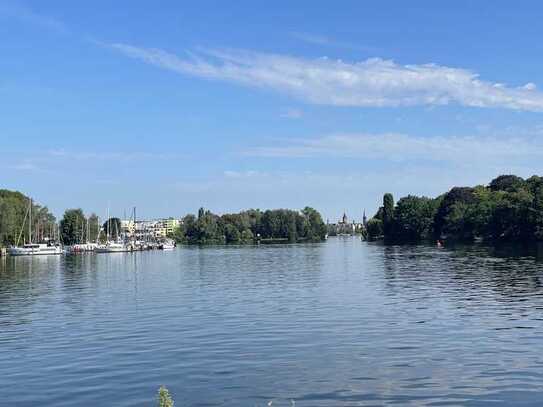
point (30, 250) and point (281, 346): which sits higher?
point (30, 250)

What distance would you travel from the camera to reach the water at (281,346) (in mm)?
22031

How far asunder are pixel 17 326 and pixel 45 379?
15.0 meters

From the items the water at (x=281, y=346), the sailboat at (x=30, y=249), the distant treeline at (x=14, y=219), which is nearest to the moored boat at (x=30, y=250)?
the sailboat at (x=30, y=249)

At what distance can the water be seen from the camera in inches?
867

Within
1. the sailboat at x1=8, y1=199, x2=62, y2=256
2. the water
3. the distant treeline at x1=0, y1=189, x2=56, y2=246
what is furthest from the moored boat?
the water

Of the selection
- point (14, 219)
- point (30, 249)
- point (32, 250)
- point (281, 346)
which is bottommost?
point (281, 346)

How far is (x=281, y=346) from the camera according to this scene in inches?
1179

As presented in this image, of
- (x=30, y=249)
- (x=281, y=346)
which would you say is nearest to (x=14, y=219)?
(x=30, y=249)

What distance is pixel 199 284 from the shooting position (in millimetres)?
66125

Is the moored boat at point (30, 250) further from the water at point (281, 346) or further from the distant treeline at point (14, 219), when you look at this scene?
the water at point (281, 346)

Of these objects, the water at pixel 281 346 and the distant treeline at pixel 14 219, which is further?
the distant treeline at pixel 14 219

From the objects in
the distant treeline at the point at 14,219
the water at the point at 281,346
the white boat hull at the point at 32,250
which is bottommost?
the water at the point at 281,346

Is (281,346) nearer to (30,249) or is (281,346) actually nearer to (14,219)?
(30,249)

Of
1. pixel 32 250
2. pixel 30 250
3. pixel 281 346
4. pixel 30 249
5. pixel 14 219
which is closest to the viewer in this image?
pixel 281 346
